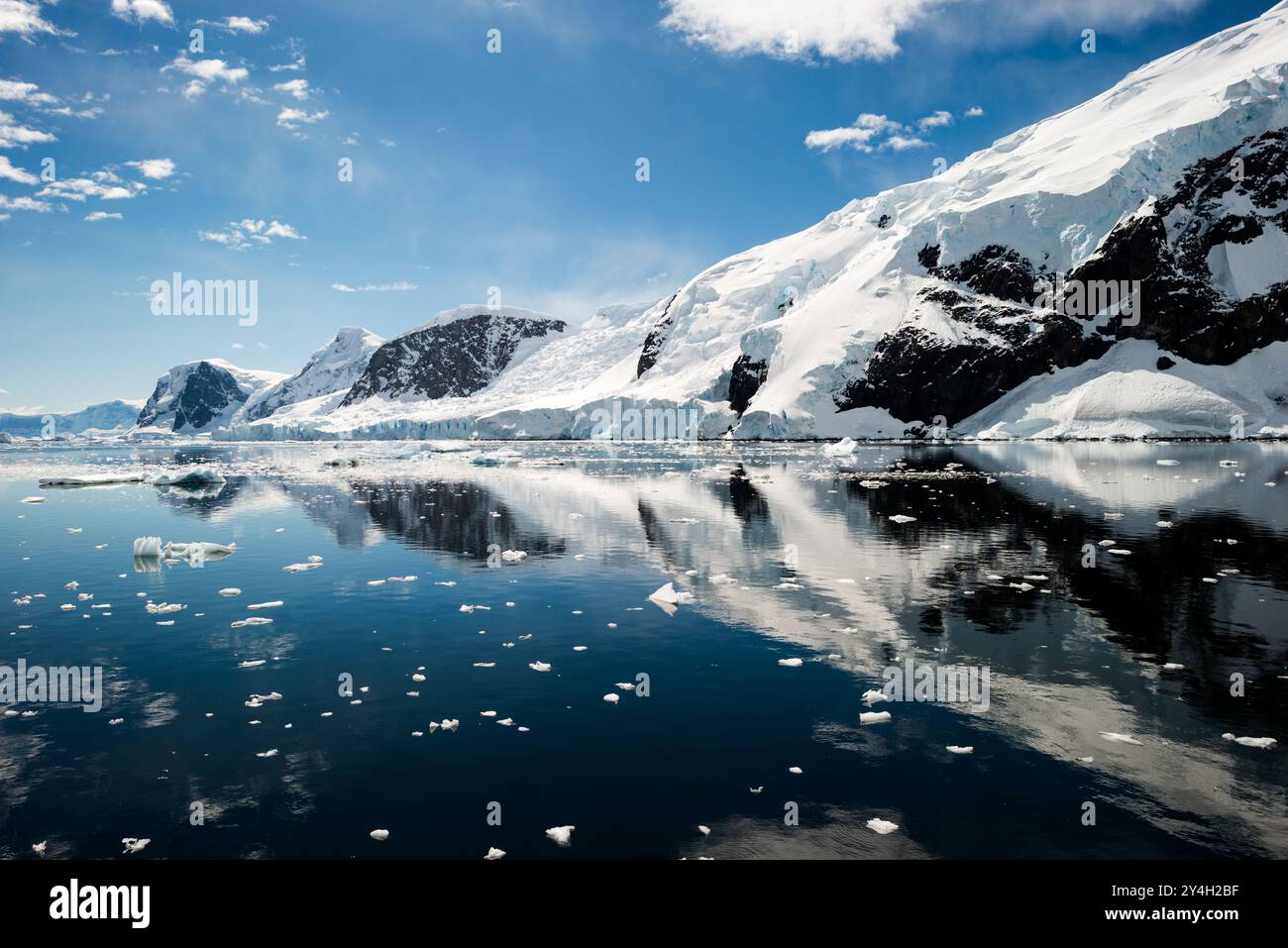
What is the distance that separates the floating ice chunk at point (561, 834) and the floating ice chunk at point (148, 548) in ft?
68.1

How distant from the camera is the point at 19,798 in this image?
27.1 ft

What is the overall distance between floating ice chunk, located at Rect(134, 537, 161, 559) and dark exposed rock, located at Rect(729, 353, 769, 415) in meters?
141

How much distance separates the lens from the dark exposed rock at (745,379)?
16050cm

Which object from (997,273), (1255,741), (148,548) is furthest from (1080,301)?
(148,548)

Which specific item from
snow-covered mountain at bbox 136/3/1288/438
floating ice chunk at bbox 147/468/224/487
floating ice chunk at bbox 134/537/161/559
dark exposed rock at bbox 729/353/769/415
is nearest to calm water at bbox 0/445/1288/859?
floating ice chunk at bbox 134/537/161/559

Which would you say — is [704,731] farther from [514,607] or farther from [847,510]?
[847,510]

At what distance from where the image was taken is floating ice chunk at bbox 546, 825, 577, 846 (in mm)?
7289

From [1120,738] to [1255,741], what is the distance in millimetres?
1644

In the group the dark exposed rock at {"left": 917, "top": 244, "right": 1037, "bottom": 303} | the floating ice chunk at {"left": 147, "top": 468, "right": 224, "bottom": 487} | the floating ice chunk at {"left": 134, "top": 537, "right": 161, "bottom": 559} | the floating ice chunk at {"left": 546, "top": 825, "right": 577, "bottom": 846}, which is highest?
the dark exposed rock at {"left": 917, "top": 244, "right": 1037, "bottom": 303}

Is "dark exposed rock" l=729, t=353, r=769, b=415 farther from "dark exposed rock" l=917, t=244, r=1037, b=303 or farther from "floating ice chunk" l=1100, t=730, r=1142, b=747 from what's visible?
"floating ice chunk" l=1100, t=730, r=1142, b=747

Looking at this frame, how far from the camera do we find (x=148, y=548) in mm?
22594
